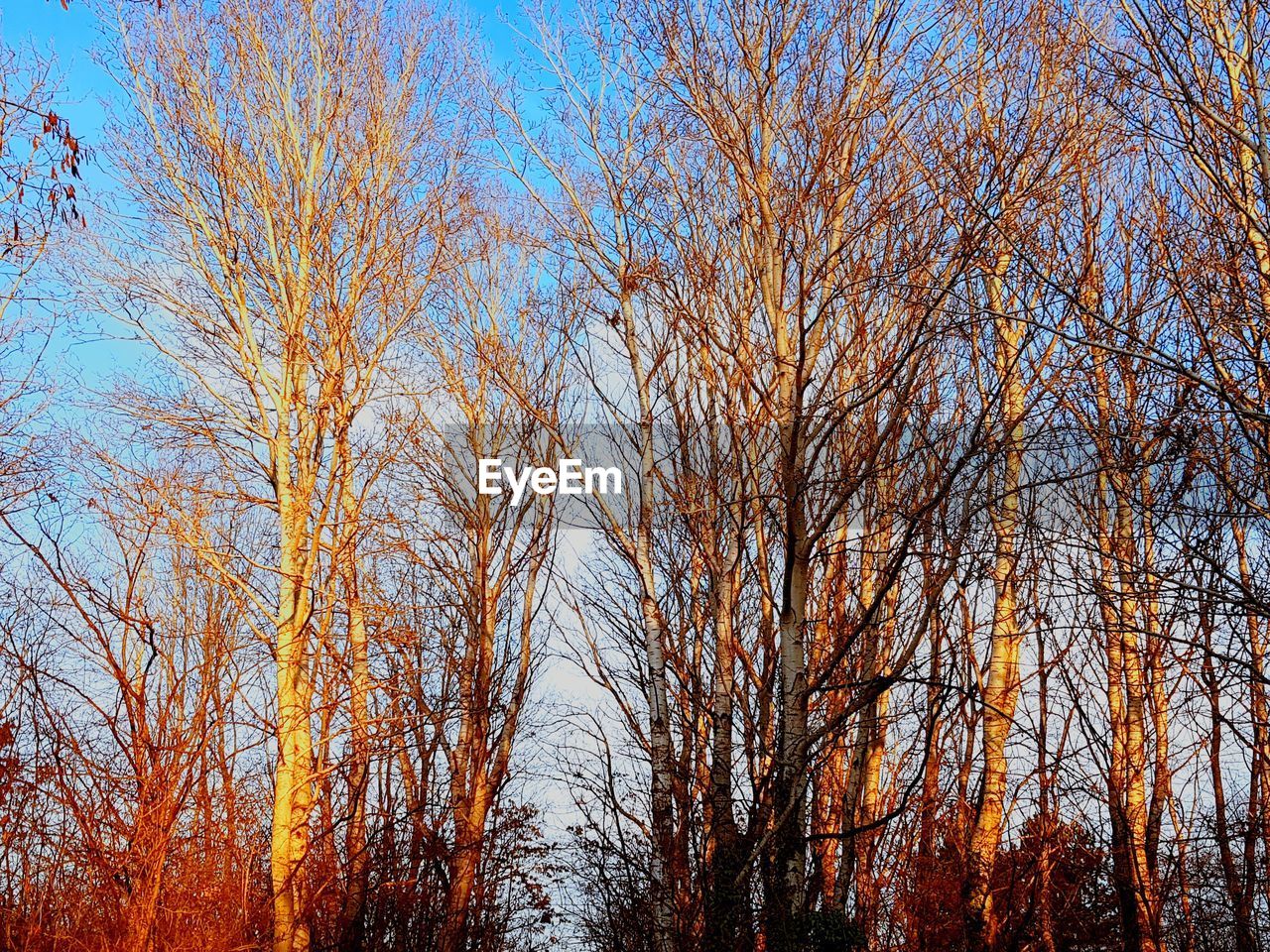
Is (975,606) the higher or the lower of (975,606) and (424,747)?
the higher

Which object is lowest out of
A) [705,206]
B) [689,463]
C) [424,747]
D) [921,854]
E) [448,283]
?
[921,854]

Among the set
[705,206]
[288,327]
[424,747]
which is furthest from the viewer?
[424,747]

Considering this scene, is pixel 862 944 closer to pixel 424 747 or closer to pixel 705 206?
pixel 705 206

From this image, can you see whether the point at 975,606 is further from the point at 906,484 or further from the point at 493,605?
the point at 493,605

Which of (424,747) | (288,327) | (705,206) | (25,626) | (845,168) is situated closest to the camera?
(845,168)

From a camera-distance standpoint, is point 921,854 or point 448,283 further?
point 448,283

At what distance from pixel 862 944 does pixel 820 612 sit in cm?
388

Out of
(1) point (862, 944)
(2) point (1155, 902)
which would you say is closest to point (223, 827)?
(1) point (862, 944)

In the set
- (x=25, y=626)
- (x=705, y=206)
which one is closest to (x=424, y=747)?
(x=25, y=626)

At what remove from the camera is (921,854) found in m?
11.3

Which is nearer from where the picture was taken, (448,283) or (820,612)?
(820,612)

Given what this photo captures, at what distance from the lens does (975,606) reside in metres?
11.4

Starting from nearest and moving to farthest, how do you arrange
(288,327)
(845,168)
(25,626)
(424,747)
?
1. (845,168)
2. (288,327)
3. (25,626)
4. (424,747)

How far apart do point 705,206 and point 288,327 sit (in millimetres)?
4090
